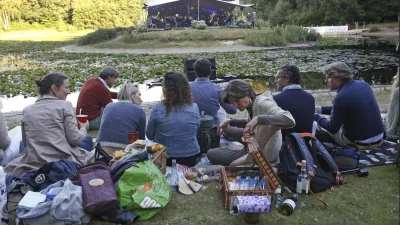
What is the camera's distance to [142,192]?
2.72m

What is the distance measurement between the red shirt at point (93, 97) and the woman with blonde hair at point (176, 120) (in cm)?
161

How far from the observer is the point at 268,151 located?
3289 millimetres

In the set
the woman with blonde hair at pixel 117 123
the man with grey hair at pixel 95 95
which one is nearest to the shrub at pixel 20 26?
the man with grey hair at pixel 95 95

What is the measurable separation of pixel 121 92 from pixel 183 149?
2.99 ft

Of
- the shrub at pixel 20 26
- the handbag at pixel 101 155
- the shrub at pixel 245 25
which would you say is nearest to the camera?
the handbag at pixel 101 155

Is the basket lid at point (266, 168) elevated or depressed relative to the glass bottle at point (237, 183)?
elevated

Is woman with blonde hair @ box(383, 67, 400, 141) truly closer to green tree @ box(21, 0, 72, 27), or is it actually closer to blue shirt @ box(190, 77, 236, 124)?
blue shirt @ box(190, 77, 236, 124)

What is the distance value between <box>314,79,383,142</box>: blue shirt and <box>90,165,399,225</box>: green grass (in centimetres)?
66

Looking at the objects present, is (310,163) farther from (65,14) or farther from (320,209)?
(65,14)

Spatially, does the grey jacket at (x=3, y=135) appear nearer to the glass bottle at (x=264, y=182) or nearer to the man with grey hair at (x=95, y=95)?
the man with grey hair at (x=95, y=95)

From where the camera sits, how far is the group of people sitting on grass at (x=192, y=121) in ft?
10.4

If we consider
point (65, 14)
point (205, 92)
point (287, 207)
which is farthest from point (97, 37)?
→ point (287, 207)

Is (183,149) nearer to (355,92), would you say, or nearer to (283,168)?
(283,168)

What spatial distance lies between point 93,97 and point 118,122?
1.51m
